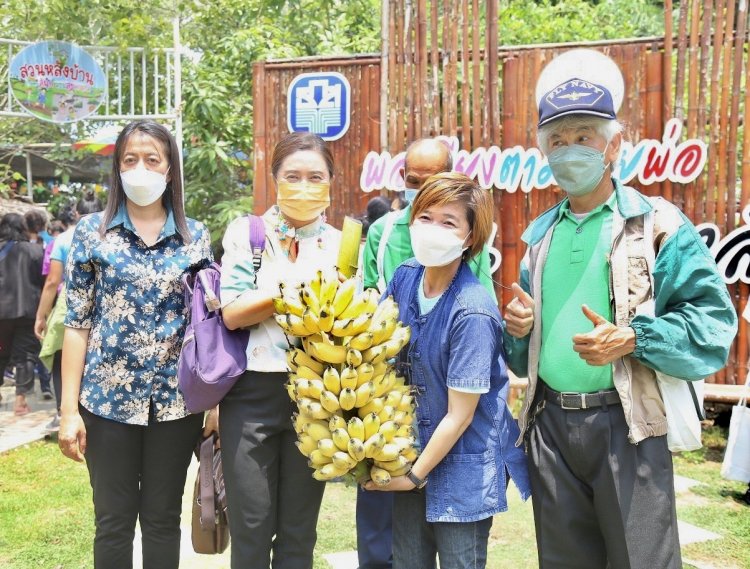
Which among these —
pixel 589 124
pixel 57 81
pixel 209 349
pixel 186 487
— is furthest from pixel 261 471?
pixel 57 81

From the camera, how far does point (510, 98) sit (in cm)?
607

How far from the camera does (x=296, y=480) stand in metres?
2.53

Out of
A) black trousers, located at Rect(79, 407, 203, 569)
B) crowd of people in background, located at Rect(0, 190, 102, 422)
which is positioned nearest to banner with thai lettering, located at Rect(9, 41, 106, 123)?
crowd of people in background, located at Rect(0, 190, 102, 422)

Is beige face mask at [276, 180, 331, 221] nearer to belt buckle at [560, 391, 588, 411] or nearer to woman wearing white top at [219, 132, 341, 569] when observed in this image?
woman wearing white top at [219, 132, 341, 569]

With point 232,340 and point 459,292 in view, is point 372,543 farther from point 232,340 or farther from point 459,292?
point 459,292

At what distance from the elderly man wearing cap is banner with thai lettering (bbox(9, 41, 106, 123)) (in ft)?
19.0

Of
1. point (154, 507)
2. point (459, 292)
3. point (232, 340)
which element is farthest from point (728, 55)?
point (154, 507)

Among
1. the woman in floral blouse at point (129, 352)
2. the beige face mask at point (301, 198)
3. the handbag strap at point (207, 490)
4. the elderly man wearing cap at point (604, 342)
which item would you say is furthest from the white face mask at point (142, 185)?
the elderly man wearing cap at point (604, 342)

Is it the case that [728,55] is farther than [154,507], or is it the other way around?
[728,55]

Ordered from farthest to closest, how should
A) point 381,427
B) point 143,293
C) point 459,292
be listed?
1. point 143,293
2. point 459,292
3. point 381,427

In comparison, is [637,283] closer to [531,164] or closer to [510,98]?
[531,164]

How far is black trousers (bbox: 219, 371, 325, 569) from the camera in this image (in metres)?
2.46

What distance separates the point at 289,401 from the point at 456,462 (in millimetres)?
635

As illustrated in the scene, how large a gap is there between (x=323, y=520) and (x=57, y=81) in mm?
4927
